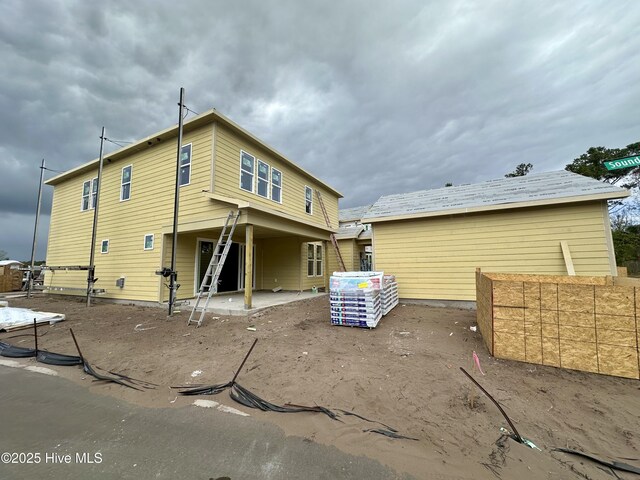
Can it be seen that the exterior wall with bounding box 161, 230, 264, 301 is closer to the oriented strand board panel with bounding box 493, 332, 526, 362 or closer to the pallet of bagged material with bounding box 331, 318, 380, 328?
the pallet of bagged material with bounding box 331, 318, 380, 328

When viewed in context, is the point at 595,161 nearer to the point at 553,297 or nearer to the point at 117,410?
the point at 553,297

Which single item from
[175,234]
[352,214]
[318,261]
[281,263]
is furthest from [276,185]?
[352,214]

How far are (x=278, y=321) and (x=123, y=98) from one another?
12147mm

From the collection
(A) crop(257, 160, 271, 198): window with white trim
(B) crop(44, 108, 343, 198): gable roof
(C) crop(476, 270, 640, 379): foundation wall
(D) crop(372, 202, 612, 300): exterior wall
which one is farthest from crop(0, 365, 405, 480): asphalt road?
(A) crop(257, 160, 271, 198): window with white trim

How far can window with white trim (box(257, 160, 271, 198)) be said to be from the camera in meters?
11.1

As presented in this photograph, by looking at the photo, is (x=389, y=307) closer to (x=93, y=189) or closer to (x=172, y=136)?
(x=172, y=136)

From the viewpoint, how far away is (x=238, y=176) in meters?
9.98

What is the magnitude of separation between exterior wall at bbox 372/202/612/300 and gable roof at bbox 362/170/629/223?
0.34 metres

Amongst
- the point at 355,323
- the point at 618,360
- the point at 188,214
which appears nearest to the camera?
the point at 618,360

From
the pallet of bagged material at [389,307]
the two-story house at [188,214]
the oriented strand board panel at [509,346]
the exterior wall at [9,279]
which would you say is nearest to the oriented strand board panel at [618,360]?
the oriented strand board panel at [509,346]

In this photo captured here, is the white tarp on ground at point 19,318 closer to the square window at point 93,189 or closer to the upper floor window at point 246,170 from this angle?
the square window at point 93,189

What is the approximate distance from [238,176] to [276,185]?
2347 millimetres

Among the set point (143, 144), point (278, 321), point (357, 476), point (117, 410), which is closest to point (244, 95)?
point (143, 144)

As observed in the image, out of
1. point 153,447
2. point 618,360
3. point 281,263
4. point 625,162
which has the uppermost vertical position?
point 625,162
